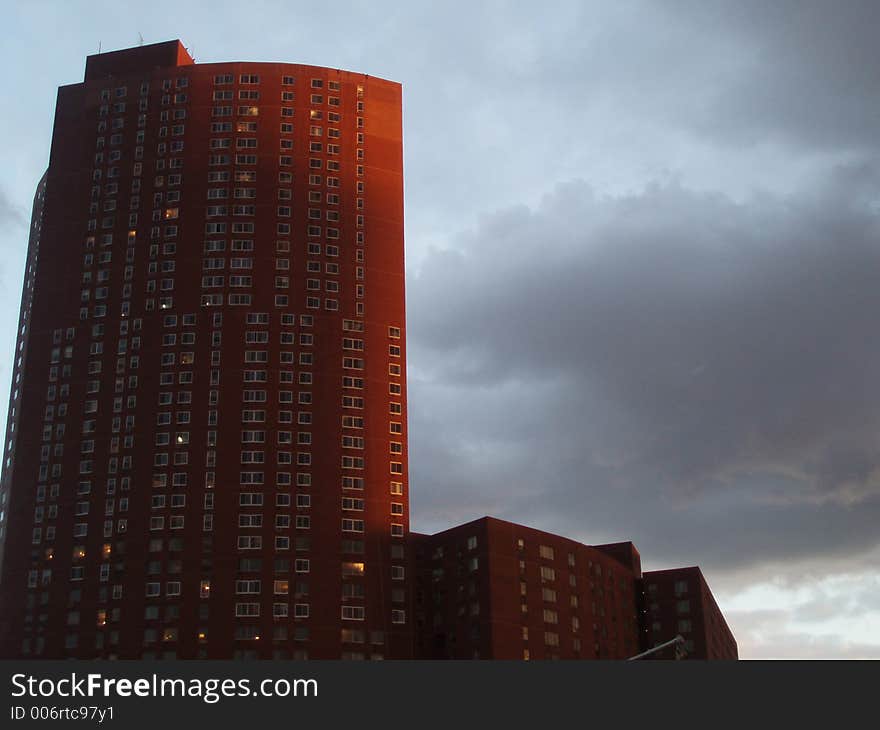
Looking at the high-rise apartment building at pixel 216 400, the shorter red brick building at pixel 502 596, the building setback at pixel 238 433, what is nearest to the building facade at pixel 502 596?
the shorter red brick building at pixel 502 596

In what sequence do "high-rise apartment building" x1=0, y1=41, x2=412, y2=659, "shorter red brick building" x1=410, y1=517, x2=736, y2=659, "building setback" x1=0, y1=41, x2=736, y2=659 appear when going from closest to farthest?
"shorter red brick building" x1=410, y1=517, x2=736, y2=659, "building setback" x1=0, y1=41, x2=736, y2=659, "high-rise apartment building" x1=0, y1=41, x2=412, y2=659

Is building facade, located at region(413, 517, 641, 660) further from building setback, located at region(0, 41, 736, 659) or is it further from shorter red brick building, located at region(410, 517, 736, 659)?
building setback, located at region(0, 41, 736, 659)

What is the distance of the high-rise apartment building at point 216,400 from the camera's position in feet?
545

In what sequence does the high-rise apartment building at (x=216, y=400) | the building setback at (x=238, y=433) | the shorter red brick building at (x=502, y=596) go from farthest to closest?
the high-rise apartment building at (x=216, y=400) < the building setback at (x=238, y=433) < the shorter red brick building at (x=502, y=596)

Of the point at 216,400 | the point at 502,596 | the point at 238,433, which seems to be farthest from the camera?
the point at 216,400

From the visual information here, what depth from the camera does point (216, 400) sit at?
178000 mm

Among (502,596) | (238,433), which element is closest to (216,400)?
(238,433)

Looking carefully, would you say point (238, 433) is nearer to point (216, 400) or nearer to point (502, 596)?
point (216, 400)

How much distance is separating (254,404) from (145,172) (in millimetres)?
51514

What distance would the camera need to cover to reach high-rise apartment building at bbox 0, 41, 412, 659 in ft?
545

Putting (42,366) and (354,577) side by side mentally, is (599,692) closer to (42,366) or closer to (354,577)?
(354,577)

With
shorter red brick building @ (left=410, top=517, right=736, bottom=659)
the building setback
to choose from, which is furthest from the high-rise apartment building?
shorter red brick building @ (left=410, top=517, right=736, bottom=659)

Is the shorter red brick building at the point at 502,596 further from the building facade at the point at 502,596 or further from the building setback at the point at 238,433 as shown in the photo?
the building setback at the point at 238,433

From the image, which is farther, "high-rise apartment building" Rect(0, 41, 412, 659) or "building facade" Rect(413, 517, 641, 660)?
"high-rise apartment building" Rect(0, 41, 412, 659)
